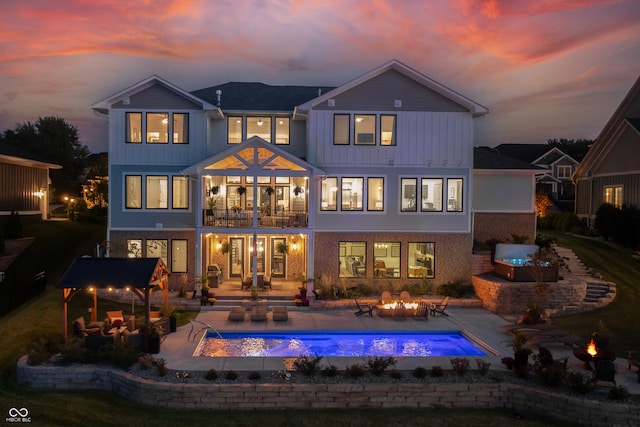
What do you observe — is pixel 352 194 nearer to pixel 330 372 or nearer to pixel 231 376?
pixel 330 372

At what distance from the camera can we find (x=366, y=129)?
22.4 metres

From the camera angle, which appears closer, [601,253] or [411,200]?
[411,200]

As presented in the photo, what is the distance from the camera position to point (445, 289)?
21.6 m

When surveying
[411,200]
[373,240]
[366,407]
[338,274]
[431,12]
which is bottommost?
[366,407]

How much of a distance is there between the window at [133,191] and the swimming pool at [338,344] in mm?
8857

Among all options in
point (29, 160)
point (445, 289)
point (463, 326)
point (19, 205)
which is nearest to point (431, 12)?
point (445, 289)

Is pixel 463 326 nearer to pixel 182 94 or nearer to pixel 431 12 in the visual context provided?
pixel 182 94

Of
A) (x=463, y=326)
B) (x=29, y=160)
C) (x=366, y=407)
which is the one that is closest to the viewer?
(x=366, y=407)

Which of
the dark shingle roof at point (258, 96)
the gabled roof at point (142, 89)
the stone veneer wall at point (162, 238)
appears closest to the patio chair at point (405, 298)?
the stone veneer wall at point (162, 238)

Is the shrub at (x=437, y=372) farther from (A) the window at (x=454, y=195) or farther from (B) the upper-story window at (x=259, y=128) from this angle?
(B) the upper-story window at (x=259, y=128)

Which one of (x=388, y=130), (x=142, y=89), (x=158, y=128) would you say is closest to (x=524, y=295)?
(x=388, y=130)

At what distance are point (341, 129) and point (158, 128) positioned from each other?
8.71 m

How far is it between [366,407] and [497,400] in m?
3.38

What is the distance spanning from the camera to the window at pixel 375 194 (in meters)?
22.4
